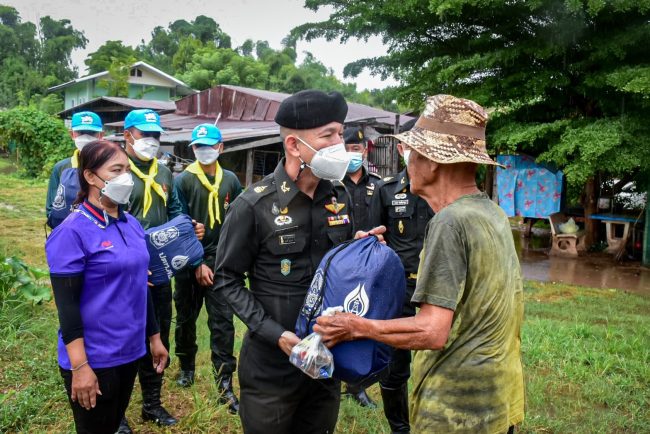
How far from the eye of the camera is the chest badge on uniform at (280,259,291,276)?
244cm

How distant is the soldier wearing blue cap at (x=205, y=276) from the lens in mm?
4215

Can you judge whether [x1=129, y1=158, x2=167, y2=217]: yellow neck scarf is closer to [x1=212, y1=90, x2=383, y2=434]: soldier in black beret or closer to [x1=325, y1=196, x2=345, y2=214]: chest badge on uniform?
[x1=212, y1=90, x2=383, y2=434]: soldier in black beret

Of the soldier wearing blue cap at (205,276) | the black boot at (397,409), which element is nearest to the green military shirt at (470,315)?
the black boot at (397,409)

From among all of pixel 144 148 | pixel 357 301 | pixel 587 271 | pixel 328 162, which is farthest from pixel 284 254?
pixel 587 271

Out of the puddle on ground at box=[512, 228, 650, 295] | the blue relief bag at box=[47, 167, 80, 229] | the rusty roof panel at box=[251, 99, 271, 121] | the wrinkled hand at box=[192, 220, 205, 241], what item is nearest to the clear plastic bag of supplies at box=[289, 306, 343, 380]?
the wrinkled hand at box=[192, 220, 205, 241]

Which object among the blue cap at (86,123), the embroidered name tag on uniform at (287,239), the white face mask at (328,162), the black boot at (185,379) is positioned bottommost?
the black boot at (185,379)

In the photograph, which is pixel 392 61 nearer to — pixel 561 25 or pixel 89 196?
pixel 561 25

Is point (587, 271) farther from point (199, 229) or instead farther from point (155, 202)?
point (155, 202)

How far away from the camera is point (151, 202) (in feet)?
13.3

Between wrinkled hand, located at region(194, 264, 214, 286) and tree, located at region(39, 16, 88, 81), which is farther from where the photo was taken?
tree, located at region(39, 16, 88, 81)

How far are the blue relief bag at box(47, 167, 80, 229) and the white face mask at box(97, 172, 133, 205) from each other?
5.34 feet

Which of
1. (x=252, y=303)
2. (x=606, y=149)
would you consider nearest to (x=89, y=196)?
(x=252, y=303)

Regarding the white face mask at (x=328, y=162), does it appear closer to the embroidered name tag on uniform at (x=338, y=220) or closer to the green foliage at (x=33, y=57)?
the embroidered name tag on uniform at (x=338, y=220)

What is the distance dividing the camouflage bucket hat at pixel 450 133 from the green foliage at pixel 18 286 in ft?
15.1
